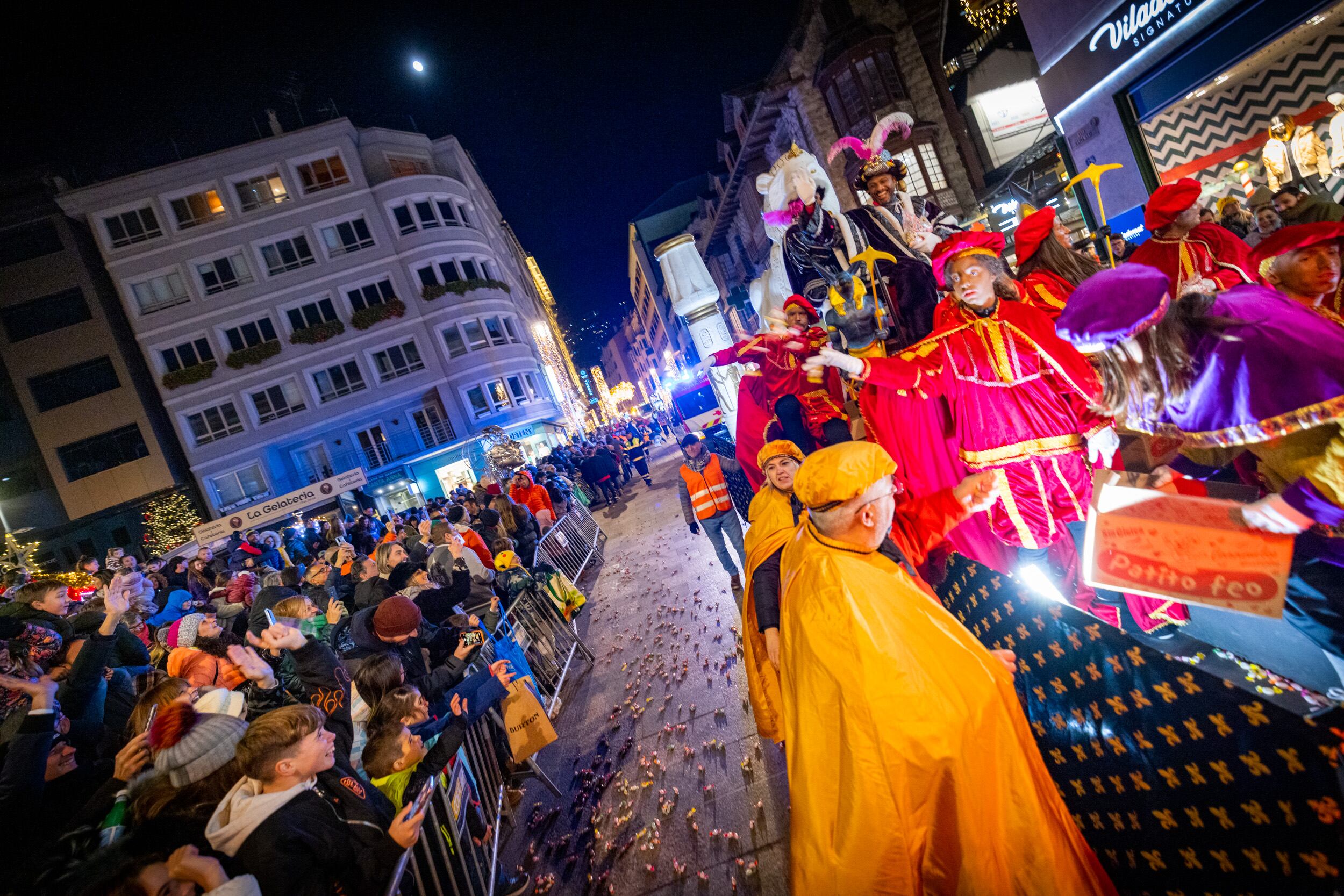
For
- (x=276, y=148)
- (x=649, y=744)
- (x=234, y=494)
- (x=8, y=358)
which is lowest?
(x=649, y=744)

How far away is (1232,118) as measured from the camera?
Result: 383 inches

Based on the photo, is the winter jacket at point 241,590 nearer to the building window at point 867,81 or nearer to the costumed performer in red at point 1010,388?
the costumed performer in red at point 1010,388

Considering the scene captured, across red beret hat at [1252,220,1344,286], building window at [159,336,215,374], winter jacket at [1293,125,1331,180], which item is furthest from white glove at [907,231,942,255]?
building window at [159,336,215,374]

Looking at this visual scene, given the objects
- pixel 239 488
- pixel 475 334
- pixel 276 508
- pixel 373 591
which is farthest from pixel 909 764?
pixel 239 488

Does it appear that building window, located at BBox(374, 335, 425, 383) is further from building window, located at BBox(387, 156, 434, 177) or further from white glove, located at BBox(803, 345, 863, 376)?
white glove, located at BBox(803, 345, 863, 376)

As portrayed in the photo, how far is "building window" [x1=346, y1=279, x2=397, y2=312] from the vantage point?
96.7 ft

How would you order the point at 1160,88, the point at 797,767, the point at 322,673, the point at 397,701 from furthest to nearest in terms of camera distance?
the point at 1160,88 → the point at 322,673 → the point at 397,701 → the point at 797,767

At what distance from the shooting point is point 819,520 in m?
2.05

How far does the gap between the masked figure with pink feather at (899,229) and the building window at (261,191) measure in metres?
34.3

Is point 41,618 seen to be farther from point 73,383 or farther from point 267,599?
point 73,383

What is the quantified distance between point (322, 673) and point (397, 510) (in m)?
27.5

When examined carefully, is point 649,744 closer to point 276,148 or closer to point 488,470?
point 488,470

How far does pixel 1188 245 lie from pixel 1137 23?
8.67m

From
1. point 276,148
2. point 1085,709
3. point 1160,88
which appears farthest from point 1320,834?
point 276,148
